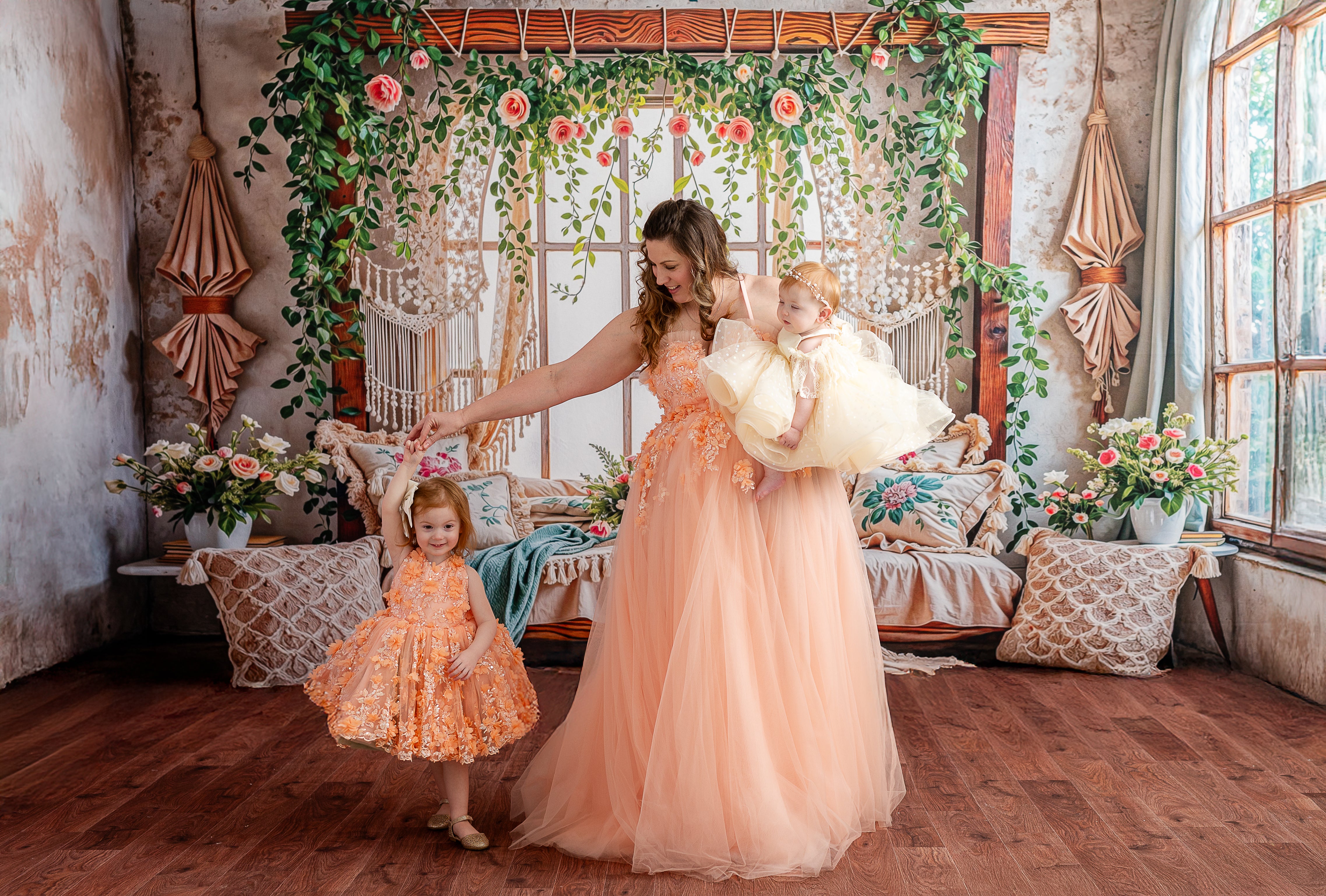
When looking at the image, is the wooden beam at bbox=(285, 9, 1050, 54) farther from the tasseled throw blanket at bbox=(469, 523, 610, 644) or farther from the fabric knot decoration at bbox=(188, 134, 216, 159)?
the tasseled throw blanket at bbox=(469, 523, 610, 644)

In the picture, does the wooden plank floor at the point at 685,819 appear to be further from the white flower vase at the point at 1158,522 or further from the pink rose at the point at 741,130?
→ the pink rose at the point at 741,130

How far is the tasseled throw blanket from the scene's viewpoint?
349 cm

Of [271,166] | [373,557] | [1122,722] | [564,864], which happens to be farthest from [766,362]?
[271,166]

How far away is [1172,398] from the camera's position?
398 cm

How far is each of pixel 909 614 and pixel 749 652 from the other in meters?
1.73

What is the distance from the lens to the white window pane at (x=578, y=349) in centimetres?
424

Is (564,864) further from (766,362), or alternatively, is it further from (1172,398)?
(1172,398)

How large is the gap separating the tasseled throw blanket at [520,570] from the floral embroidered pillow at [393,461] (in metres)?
0.49

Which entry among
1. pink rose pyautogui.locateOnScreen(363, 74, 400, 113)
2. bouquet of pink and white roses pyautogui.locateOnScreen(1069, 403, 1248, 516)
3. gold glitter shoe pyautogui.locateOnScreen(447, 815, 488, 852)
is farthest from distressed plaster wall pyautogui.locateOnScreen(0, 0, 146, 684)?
bouquet of pink and white roses pyautogui.locateOnScreen(1069, 403, 1248, 516)

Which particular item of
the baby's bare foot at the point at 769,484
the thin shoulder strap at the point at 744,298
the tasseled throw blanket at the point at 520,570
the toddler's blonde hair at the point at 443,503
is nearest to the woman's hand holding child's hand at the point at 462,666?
the toddler's blonde hair at the point at 443,503

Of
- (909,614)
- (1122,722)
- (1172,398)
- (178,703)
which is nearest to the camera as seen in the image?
(1122,722)

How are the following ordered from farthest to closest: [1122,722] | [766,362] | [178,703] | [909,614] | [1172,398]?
[1172,398] < [909,614] < [178,703] < [1122,722] < [766,362]
